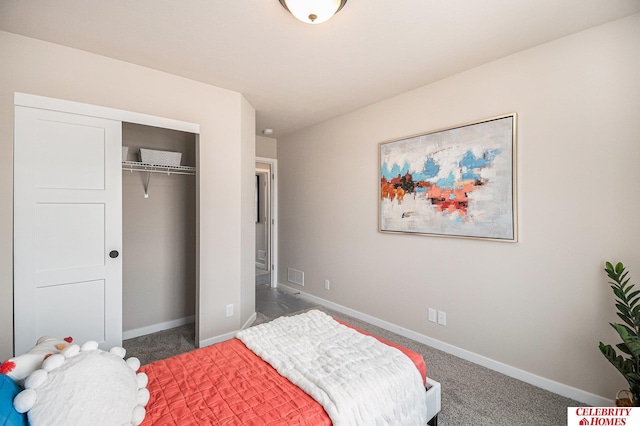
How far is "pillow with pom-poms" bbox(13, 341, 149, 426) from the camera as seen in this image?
3.11 feet

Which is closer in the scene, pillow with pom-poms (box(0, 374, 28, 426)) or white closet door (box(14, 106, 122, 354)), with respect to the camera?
pillow with pom-poms (box(0, 374, 28, 426))

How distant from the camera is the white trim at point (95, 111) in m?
2.05

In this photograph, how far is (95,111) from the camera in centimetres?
228

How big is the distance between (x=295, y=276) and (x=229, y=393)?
3314 millimetres

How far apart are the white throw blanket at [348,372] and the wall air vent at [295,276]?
2.56 m

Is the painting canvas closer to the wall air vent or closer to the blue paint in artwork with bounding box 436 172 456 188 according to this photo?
the blue paint in artwork with bounding box 436 172 456 188

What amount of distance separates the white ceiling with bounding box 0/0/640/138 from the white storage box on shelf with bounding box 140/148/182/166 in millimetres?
786

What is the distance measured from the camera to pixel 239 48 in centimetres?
226

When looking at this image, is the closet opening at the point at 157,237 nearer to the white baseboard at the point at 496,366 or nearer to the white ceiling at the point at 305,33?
the white ceiling at the point at 305,33

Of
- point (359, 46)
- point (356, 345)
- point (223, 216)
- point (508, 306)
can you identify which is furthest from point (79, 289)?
point (508, 306)

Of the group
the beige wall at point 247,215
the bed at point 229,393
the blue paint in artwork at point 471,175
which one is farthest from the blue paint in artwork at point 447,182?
the beige wall at point 247,215

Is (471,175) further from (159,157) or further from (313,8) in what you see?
(159,157)

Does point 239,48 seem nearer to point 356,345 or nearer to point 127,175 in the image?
point 127,175

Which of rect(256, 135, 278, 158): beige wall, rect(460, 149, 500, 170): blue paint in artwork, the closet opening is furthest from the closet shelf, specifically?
rect(460, 149, 500, 170): blue paint in artwork
